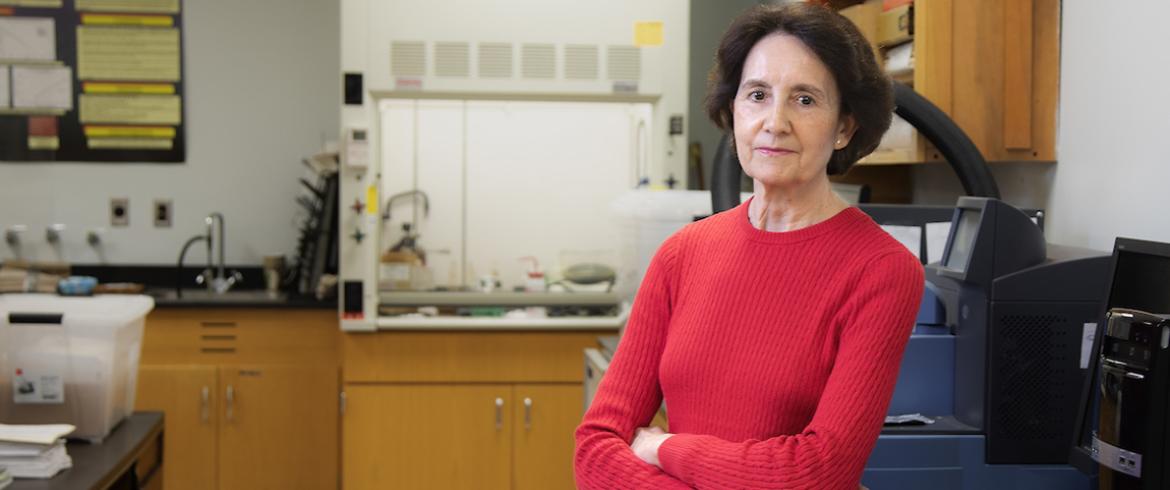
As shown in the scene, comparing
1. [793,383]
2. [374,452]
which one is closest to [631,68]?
[374,452]

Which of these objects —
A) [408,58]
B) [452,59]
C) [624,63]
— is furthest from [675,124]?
[408,58]

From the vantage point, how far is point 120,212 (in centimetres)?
495

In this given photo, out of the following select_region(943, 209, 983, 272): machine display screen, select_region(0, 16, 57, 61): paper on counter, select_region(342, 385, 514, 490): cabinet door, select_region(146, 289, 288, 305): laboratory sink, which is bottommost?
select_region(342, 385, 514, 490): cabinet door

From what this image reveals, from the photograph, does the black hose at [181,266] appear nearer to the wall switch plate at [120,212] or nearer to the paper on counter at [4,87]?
the wall switch plate at [120,212]

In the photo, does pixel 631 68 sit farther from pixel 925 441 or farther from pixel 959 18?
pixel 925 441

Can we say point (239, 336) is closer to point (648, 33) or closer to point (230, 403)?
point (230, 403)

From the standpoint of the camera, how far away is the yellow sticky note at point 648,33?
403 cm

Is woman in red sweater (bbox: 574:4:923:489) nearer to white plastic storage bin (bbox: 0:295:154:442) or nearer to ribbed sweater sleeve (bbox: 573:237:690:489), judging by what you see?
ribbed sweater sleeve (bbox: 573:237:690:489)

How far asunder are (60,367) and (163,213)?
2.46 meters

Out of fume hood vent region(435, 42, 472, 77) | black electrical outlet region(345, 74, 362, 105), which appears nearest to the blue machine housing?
fume hood vent region(435, 42, 472, 77)

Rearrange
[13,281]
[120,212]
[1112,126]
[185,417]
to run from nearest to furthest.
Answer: [1112,126] < [13,281] < [185,417] < [120,212]

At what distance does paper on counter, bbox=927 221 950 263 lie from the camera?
2127 millimetres

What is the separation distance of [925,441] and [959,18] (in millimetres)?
1052

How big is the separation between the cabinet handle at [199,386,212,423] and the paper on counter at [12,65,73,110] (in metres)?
1.55
